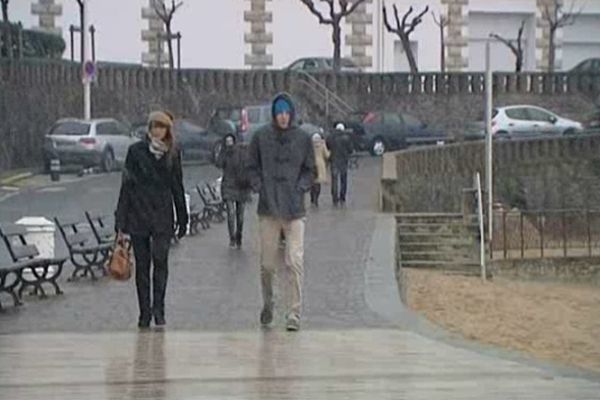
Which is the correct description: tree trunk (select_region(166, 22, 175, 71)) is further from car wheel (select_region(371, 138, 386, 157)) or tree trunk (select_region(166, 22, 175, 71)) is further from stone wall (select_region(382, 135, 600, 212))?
stone wall (select_region(382, 135, 600, 212))

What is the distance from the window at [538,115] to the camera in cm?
5978

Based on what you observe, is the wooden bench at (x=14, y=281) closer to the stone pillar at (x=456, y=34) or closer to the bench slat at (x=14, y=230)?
the bench slat at (x=14, y=230)

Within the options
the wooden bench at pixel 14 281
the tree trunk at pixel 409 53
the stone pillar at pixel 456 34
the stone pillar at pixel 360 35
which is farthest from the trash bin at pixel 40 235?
the stone pillar at pixel 456 34

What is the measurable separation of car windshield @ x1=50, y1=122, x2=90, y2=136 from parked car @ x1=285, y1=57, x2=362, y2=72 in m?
15.8

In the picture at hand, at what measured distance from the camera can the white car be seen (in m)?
58.7

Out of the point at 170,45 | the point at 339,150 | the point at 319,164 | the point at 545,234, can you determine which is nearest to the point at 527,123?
the point at 170,45

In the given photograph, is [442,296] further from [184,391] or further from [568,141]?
[568,141]

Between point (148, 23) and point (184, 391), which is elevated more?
point (148, 23)

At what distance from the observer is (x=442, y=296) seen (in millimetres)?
27141

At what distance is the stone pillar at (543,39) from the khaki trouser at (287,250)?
176 feet

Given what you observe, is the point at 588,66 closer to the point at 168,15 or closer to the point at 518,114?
the point at 518,114

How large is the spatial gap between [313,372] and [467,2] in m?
56.0

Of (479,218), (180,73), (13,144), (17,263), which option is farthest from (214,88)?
(17,263)

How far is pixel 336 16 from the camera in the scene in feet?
213
